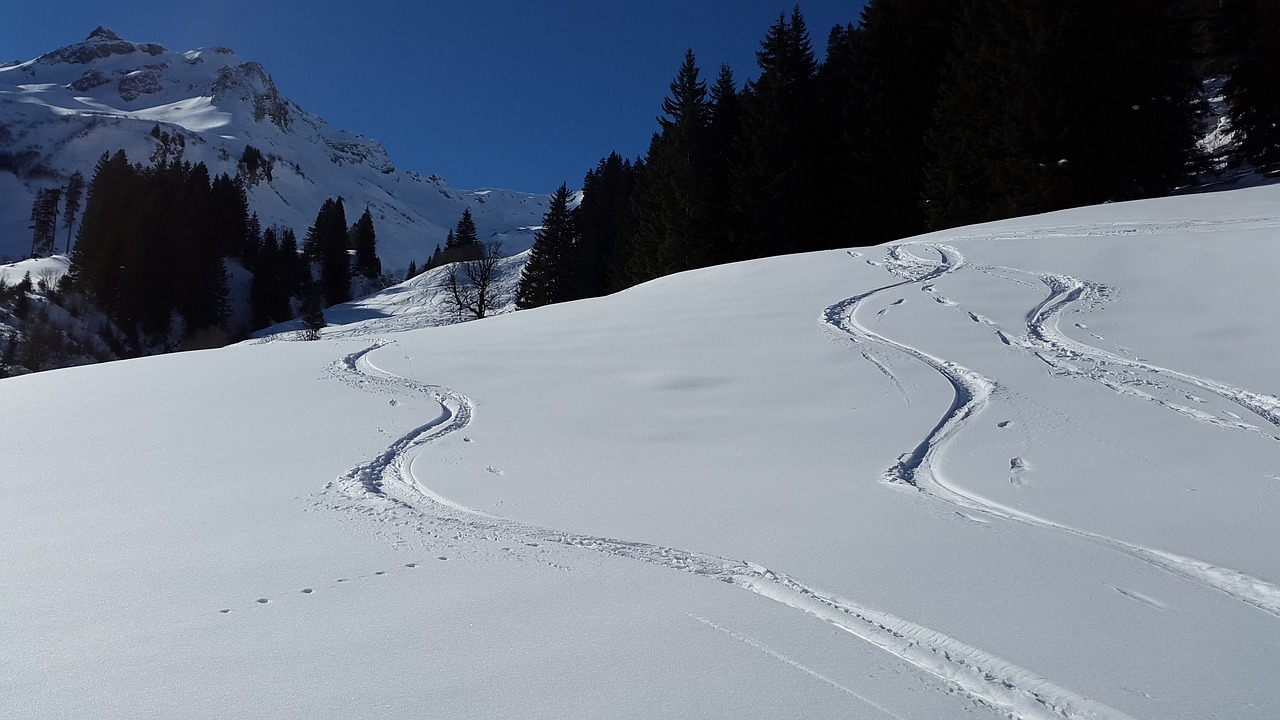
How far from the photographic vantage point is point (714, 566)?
3664 mm

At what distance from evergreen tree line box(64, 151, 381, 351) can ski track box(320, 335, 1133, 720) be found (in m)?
41.8

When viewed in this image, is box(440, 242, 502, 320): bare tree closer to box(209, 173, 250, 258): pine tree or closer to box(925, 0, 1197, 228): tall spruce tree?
box(209, 173, 250, 258): pine tree

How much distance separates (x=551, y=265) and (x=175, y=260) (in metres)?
31.2

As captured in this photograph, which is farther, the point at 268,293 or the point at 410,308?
the point at 268,293

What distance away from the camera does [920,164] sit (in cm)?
2722

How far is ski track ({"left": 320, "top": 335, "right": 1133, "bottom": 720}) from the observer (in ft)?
8.39

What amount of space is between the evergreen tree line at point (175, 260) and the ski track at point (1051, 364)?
132 feet

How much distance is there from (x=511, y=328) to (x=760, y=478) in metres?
8.35

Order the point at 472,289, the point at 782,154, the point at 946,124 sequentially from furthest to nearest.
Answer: the point at 472,289, the point at 782,154, the point at 946,124

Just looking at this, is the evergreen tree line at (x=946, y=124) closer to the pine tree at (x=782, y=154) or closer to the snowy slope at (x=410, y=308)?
the pine tree at (x=782, y=154)

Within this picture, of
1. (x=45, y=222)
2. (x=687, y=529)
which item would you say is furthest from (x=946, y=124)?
(x=45, y=222)

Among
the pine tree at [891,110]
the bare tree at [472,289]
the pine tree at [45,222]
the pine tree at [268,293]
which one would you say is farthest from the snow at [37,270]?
the pine tree at [891,110]

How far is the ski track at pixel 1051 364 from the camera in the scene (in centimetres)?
336

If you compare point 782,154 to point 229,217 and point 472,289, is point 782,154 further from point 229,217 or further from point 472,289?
point 229,217
